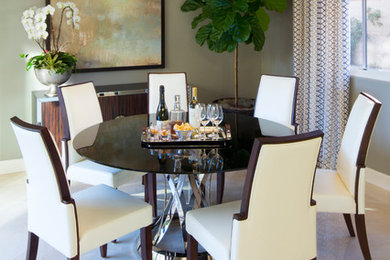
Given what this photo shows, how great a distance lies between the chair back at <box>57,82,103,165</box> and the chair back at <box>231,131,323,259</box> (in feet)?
5.74

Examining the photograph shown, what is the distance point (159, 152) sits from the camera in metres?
2.62

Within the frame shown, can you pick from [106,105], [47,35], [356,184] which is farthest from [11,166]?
[356,184]

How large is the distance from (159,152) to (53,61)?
6.99 ft

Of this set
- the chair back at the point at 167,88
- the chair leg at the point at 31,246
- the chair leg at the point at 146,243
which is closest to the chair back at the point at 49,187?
the chair leg at the point at 31,246

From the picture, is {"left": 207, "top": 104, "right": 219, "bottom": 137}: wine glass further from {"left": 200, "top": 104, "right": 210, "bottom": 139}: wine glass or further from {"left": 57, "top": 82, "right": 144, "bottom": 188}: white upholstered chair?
{"left": 57, "top": 82, "right": 144, "bottom": 188}: white upholstered chair

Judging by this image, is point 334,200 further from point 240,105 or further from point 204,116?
point 240,105

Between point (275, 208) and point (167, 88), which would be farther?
point (167, 88)

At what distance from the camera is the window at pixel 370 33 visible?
13.6 feet

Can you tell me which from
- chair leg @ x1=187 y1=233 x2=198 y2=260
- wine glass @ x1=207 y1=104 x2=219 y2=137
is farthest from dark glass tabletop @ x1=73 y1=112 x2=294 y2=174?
chair leg @ x1=187 y1=233 x2=198 y2=260

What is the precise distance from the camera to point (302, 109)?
4957 mm

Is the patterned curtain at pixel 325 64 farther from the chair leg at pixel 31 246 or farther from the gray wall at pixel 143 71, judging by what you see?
the chair leg at pixel 31 246

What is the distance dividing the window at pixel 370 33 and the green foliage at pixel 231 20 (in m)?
0.78

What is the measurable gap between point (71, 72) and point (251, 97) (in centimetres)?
230

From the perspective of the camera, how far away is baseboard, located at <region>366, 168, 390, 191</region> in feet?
13.6
